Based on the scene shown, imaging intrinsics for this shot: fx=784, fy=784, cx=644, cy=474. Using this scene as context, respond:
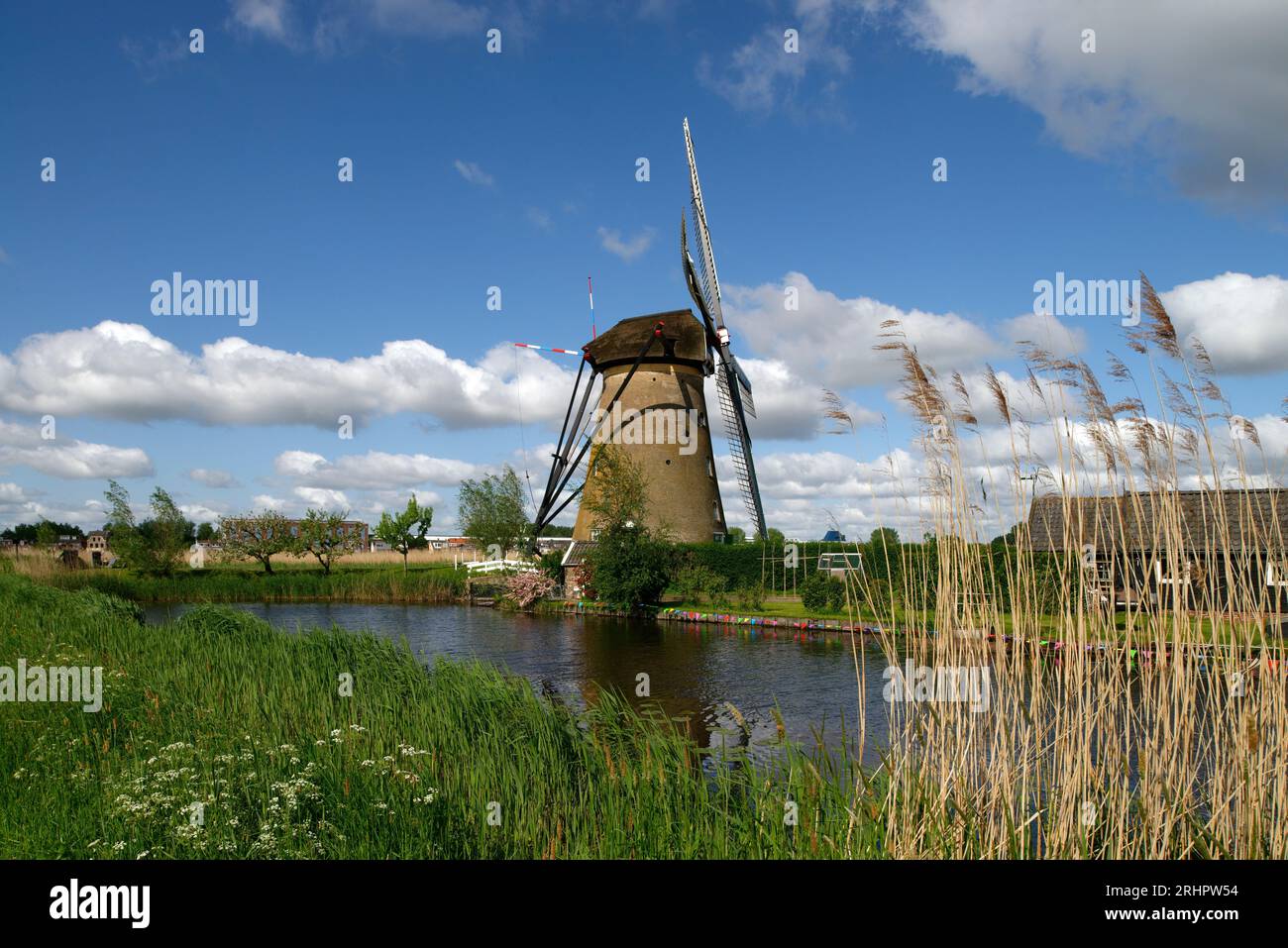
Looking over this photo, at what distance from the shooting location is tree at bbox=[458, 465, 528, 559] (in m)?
34.9

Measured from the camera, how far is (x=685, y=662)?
1354cm

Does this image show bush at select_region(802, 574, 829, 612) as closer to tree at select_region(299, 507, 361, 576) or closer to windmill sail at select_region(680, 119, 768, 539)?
windmill sail at select_region(680, 119, 768, 539)

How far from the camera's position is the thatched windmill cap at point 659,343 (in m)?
23.7

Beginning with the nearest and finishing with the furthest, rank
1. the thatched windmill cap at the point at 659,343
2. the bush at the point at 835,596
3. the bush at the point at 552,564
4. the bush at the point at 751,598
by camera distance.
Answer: the bush at the point at 835,596 < the bush at the point at 751,598 < the thatched windmill cap at the point at 659,343 < the bush at the point at 552,564

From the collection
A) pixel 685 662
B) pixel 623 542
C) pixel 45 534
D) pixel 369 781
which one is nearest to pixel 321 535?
pixel 45 534

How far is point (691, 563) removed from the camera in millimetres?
22906

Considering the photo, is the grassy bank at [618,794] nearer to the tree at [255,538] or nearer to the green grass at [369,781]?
the green grass at [369,781]

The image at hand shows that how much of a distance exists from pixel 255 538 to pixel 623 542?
20.7 meters

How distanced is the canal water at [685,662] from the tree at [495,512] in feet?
39.6

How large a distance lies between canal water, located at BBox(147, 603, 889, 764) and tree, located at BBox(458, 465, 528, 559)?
12.1 metres

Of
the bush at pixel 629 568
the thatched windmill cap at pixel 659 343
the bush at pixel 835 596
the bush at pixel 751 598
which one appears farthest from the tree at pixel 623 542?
the bush at pixel 835 596

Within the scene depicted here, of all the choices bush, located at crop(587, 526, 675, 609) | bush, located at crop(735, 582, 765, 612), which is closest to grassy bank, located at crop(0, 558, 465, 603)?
bush, located at crop(587, 526, 675, 609)

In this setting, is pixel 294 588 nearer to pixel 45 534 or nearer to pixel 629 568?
pixel 629 568
